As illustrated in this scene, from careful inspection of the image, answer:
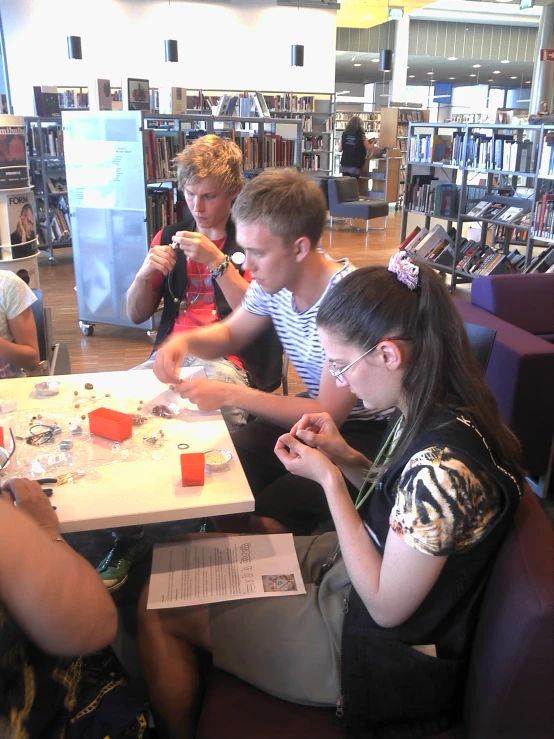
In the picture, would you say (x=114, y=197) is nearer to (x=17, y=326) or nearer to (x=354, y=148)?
(x=17, y=326)

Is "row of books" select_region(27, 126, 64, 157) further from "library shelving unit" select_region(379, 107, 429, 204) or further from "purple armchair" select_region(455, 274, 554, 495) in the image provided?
"library shelving unit" select_region(379, 107, 429, 204)

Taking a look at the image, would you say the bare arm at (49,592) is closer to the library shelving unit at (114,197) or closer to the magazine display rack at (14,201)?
the magazine display rack at (14,201)

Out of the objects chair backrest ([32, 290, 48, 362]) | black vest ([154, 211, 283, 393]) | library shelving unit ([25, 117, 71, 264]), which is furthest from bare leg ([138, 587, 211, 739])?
library shelving unit ([25, 117, 71, 264])

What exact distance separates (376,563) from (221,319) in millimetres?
1659

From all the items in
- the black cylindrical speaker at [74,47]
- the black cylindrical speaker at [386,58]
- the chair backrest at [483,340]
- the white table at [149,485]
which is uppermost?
the black cylindrical speaker at [386,58]

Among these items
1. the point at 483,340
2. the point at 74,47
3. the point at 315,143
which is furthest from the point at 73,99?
the point at 483,340

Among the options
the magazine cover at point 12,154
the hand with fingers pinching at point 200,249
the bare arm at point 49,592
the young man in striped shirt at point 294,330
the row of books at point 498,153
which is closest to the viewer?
the bare arm at point 49,592

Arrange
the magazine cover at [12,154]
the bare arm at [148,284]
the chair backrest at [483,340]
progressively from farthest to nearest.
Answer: the magazine cover at [12,154] → the bare arm at [148,284] → the chair backrest at [483,340]

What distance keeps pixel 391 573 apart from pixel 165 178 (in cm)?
446

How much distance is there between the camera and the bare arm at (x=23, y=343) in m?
2.40

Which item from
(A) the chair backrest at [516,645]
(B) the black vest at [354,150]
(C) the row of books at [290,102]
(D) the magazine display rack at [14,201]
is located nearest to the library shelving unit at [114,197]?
(D) the magazine display rack at [14,201]

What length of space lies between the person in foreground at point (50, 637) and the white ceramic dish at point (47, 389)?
672 mm

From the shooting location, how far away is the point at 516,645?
0.95 meters

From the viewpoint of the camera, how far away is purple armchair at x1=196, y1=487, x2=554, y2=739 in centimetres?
94
